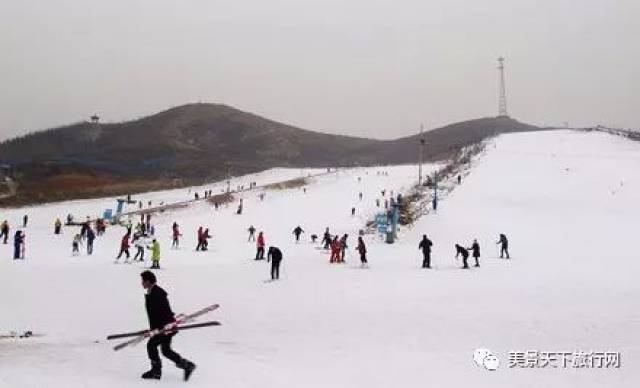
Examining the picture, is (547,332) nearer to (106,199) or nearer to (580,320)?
(580,320)

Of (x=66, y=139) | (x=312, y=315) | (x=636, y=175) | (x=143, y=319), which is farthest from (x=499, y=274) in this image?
(x=66, y=139)

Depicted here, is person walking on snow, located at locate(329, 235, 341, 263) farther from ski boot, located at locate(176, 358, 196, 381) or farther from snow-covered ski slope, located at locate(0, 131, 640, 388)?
ski boot, located at locate(176, 358, 196, 381)

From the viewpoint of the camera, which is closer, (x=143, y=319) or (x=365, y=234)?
(x=143, y=319)

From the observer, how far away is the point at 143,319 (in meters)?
14.6

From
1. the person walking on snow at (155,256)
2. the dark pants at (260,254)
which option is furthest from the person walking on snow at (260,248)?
the person walking on snow at (155,256)

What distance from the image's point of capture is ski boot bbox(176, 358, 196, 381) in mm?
9047

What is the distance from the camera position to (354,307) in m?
16.5

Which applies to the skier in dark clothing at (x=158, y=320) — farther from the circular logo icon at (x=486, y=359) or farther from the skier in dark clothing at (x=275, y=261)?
the skier in dark clothing at (x=275, y=261)

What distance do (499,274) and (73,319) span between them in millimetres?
14474

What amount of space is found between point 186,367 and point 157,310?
882 millimetres

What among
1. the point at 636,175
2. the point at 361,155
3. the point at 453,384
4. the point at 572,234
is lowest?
the point at 453,384

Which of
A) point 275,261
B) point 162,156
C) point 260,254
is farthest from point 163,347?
point 162,156

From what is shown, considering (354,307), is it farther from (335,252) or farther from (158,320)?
(335,252)

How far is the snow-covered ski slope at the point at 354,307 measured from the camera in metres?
10.4
